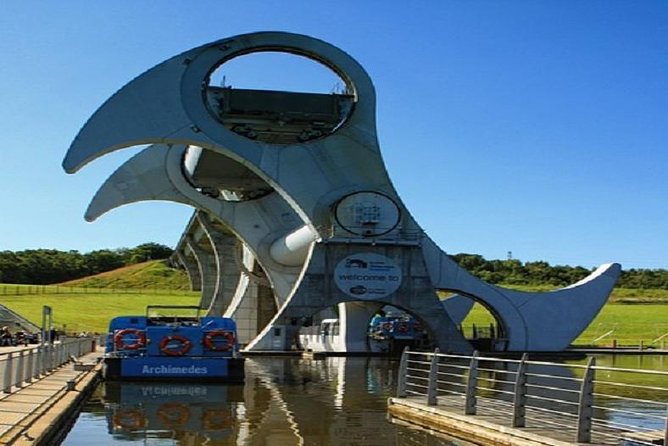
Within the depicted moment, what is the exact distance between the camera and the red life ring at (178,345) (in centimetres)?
2495

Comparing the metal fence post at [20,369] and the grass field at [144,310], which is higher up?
the grass field at [144,310]

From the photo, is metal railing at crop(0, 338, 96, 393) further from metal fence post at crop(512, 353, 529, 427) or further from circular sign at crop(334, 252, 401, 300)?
circular sign at crop(334, 252, 401, 300)

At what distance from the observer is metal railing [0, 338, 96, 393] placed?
16797 mm

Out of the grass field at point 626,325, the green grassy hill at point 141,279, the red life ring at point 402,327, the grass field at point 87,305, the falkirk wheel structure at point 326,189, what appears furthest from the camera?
the green grassy hill at point 141,279

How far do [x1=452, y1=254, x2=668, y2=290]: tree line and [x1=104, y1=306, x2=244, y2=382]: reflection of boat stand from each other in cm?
7826

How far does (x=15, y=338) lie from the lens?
4381cm

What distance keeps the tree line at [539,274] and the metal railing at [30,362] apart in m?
76.6

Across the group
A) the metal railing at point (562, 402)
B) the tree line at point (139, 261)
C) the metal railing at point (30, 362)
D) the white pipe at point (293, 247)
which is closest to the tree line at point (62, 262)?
the tree line at point (139, 261)

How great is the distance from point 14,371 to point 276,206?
37.0m

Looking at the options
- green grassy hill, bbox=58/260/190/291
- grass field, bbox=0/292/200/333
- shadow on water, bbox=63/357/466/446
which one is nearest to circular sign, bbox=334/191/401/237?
shadow on water, bbox=63/357/466/446

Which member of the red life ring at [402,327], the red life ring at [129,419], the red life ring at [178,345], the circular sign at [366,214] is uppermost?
the circular sign at [366,214]

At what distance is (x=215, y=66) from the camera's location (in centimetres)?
4481

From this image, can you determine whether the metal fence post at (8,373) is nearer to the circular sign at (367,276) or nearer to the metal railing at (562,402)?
the metal railing at (562,402)

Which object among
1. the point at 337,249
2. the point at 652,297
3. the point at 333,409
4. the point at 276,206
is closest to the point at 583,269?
the point at 652,297
